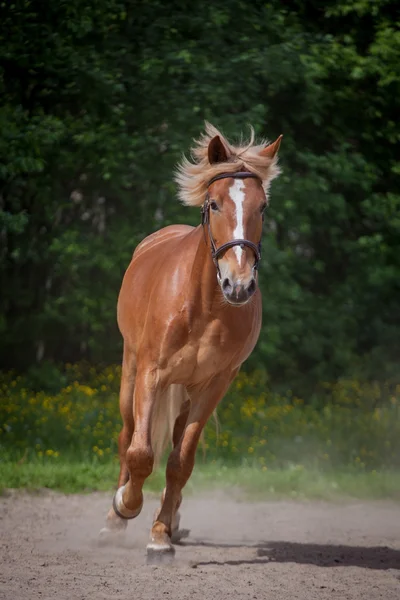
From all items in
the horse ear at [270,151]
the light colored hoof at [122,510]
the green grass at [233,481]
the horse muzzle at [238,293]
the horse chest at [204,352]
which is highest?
the horse ear at [270,151]

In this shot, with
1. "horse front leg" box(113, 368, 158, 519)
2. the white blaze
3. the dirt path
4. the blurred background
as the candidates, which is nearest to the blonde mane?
the white blaze

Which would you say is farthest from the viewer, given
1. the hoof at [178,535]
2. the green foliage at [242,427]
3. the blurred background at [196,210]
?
the blurred background at [196,210]

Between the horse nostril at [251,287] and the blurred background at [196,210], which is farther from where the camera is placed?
the blurred background at [196,210]

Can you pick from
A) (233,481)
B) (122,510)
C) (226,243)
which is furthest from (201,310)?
(233,481)

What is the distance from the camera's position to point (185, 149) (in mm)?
11000

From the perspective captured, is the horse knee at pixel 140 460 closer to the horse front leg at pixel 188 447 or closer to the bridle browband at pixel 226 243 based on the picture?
the horse front leg at pixel 188 447

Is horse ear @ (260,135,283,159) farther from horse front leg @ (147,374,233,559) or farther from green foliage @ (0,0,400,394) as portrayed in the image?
green foliage @ (0,0,400,394)

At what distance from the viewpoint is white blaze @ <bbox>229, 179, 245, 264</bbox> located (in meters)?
5.18

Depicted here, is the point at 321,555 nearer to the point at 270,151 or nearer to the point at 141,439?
the point at 141,439

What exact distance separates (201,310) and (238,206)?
2.45ft

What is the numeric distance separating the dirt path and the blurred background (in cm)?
200

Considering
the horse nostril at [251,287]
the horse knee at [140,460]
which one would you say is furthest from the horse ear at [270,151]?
the horse knee at [140,460]

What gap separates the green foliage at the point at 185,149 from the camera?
36.8 feet

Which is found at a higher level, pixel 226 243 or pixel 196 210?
pixel 196 210
